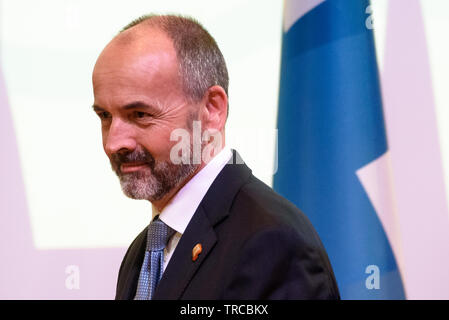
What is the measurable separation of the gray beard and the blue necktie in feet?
0.24

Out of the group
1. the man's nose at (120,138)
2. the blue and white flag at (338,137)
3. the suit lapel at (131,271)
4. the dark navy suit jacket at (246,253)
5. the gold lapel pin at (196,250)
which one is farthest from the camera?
the blue and white flag at (338,137)

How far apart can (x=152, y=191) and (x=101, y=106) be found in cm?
22

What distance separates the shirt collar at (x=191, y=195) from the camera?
4.17ft

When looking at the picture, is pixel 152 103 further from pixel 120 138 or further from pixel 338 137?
pixel 338 137

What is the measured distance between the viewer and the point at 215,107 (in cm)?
137

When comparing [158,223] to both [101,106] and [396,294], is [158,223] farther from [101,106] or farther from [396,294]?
[396,294]

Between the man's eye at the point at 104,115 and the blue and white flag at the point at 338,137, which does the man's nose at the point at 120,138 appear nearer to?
the man's eye at the point at 104,115

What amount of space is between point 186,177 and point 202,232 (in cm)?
18

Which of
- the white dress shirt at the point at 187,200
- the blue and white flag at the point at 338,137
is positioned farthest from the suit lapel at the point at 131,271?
the blue and white flag at the point at 338,137

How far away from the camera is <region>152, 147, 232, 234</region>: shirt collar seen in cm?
127

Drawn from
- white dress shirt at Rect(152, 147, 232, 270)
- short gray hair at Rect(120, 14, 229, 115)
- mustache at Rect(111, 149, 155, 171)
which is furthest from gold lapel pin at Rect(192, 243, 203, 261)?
short gray hair at Rect(120, 14, 229, 115)

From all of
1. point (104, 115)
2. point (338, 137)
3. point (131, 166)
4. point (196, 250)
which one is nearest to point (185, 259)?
point (196, 250)

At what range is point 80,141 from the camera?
2510mm

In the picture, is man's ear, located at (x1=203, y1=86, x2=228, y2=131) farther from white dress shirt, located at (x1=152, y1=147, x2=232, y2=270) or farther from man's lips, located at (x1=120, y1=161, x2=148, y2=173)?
man's lips, located at (x1=120, y1=161, x2=148, y2=173)
